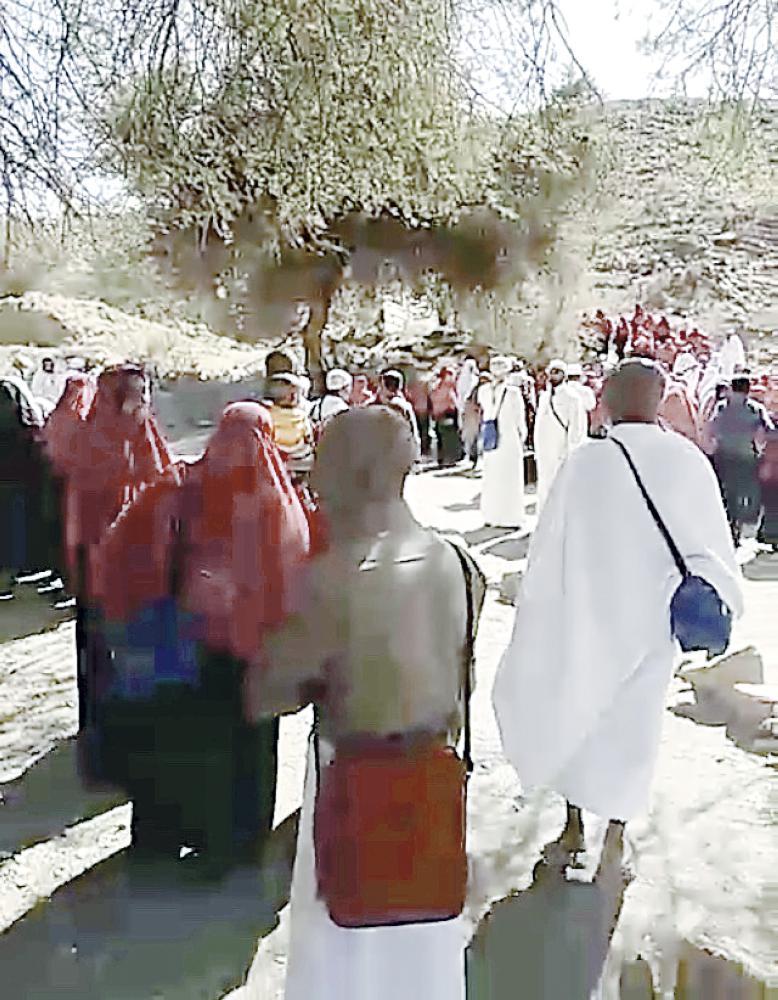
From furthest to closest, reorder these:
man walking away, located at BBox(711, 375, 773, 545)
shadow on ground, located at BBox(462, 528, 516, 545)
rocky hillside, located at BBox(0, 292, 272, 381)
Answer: rocky hillside, located at BBox(0, 292, 272, 381) → shadow on ground, located at BBox(462, 528, 516, 545) → man walking away, located at BBox(711, 375, 773, 545)

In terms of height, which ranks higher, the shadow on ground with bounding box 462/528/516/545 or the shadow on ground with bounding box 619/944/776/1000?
the shadow on ground with bounding box 619/944/776/1000

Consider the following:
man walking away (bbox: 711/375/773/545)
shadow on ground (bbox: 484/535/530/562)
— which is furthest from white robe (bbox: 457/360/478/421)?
man walking away (bbox: 711/375/773/545)

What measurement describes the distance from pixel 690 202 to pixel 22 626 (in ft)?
161

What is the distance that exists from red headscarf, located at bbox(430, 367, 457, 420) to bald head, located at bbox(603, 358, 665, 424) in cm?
1407

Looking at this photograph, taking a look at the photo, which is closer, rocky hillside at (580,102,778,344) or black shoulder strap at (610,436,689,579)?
black shoulder strap at (610,436,689,579)

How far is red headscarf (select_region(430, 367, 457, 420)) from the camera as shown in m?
18.0

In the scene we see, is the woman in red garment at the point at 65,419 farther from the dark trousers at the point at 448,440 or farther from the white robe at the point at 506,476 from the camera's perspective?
the dark trousers at the point at 448,440

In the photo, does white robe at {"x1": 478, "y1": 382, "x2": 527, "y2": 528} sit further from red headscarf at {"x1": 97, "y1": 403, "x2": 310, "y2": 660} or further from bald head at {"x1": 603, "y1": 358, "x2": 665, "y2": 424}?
red headscarf at {"x1": 97, "y1": 403, "x2": 310, "y2": 660}

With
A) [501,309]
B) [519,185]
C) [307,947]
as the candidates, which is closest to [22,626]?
[307,947]

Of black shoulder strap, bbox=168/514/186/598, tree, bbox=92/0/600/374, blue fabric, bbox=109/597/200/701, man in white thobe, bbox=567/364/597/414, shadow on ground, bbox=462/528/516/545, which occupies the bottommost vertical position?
shadow on ground, bbox=462/528/516/545

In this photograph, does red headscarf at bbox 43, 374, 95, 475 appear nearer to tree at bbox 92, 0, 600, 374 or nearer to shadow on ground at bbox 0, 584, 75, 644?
shadow on ground at bbox 0, 584, 75, 644

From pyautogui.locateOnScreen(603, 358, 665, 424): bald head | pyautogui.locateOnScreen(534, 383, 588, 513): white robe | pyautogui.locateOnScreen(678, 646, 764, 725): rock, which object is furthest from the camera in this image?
pyautogui.locateOnScreen(534, 383, 588, 513): white robe

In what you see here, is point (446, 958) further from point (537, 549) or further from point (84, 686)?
point (84, 686)

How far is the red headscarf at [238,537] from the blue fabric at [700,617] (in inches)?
42.0
